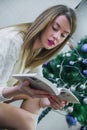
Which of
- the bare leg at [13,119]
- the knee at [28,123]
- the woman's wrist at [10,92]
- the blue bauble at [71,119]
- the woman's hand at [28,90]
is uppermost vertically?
the woman's hand at [28,90]

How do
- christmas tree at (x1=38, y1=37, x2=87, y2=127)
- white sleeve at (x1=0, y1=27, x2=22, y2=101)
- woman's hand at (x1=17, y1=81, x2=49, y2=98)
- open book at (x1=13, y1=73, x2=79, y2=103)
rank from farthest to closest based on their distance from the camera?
christmas tree at (x1=38, y1=37, x2=87, y2=127), white sleeve at (x1=0, y1=27, x2=22, y2=101), woman's hand at (x1=17, y1=81, x2=49, y2=98), open book at (x1=13, y1=73, x2=79, y2=103)

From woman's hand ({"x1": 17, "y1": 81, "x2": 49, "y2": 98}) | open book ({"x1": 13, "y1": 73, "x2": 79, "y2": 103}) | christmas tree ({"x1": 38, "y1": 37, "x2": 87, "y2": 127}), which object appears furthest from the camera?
christmas tree ({"x1": 38, "y1": 37, "x2": 87, "y2": 127})

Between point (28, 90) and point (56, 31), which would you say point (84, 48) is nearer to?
point (56, 31)

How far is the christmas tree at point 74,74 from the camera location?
171 cm

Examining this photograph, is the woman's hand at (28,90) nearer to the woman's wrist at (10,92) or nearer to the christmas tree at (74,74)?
the woman's wrist at (10,92)

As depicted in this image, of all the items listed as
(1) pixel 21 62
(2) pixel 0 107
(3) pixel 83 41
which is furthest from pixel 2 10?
(2) pixel 0 107

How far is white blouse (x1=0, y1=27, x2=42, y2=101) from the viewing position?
1.32 m

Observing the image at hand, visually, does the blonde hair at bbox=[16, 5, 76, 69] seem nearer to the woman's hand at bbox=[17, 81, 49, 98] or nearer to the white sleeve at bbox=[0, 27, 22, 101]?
the white sleeve at bbox=[0, 27, 22, 101]

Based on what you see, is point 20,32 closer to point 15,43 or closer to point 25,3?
point 15,43

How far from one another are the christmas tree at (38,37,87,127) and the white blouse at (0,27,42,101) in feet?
1.45

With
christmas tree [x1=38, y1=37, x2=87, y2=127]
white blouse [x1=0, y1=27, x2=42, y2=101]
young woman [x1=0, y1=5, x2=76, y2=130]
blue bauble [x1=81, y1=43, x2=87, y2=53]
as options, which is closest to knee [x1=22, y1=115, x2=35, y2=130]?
young woman [x1=0, y1=5, x2=76, y2=130]

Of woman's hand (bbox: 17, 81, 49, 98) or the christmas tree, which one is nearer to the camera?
woman's hand (bbox: 17, 81, 49, 98)

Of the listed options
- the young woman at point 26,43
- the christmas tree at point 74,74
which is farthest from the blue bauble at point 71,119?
the young woman at point 26,43

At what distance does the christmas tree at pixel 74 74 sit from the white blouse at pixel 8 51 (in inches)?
17.4
